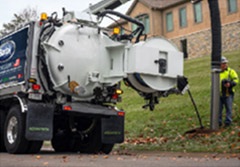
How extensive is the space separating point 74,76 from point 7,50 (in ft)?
6.00

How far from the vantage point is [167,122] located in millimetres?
14312

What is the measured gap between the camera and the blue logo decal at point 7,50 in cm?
1023

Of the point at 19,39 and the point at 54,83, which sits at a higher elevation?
the point at 19,39

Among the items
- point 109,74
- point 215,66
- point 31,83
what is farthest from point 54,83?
point 215,66

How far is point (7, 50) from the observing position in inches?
411

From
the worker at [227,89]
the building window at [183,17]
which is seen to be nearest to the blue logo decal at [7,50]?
the worker at [227,89]

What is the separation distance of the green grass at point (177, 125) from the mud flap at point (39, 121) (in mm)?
2714

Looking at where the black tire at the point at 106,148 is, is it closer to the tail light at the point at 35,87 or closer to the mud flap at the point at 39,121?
the mud flap at the point at 39,121

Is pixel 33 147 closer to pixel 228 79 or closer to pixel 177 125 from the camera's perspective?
pixel 177 125

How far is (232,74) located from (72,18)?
474 cm

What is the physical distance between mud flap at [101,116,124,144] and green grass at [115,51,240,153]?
1.05 meters

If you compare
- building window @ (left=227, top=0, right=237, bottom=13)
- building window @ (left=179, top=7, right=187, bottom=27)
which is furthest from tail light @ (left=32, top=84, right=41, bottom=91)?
building window @ (left=179, top=7, right=187, bottom=27)

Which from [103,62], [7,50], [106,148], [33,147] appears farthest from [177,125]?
[7,50]

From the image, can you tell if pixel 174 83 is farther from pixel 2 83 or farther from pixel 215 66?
pixel 2 83
